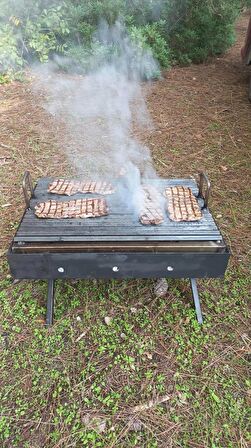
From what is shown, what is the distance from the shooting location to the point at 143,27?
7133mm

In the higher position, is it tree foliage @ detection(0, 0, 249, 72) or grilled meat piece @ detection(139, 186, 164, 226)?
tree foliage @ detection(0, 0, 249, 72)

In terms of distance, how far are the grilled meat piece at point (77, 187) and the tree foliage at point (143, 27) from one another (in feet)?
12.9

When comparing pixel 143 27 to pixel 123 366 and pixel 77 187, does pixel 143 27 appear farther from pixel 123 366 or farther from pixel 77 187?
pixel 123 366

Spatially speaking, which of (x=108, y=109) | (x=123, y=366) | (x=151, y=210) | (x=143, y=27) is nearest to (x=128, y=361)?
(x=123, y=366)

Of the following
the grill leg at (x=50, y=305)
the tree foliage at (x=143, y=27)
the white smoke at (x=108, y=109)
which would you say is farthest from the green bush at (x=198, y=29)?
the grill leg at (x=50, y=305)

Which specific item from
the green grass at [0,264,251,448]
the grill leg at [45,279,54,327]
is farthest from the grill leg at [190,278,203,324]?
the grill leg at [45,279,54,327]

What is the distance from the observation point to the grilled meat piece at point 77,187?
9.41ft

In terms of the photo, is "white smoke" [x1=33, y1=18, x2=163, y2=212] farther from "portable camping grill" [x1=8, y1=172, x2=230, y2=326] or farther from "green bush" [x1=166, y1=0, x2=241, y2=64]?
"green bush" [x1=166, y1=0, x2=241, y2=64]

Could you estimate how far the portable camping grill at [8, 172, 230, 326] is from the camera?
2.32 meters

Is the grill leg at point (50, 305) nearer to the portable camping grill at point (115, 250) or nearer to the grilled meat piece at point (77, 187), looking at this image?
the portable camping grill at point (115, 250)

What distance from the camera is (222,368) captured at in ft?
8.02

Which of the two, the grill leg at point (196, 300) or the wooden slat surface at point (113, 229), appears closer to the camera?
the wooden slat surface at point (113, 229)

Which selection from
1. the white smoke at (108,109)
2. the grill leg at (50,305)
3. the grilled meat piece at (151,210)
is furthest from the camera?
the white smoke at (108,109)

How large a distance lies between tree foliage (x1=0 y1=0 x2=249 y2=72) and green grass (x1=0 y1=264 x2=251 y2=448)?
484 centimetres
